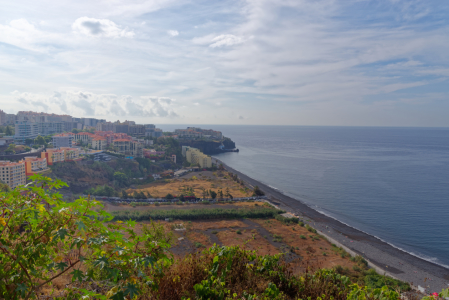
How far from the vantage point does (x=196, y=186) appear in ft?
92.4

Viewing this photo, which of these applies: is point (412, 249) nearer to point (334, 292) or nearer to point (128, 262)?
point (334, 292)

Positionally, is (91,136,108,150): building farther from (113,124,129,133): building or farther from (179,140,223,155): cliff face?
(113,124,129,133): building

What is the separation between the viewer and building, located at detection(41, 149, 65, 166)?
86.7 feet

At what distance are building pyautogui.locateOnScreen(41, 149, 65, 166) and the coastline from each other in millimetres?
24176

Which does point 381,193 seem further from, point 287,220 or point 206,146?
point 206,146

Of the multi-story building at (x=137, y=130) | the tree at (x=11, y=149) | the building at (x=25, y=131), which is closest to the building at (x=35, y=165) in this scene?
the tree at (x=11, y=149)

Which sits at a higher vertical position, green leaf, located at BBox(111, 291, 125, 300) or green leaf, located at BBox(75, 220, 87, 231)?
green leaf, located at BBox(75, 220, 87, 231)

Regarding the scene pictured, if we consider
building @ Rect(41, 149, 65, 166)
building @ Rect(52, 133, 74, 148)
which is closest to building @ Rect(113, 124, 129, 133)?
building @ Rect(52, 133, 74, 148)

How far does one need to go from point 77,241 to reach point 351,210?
24806mm

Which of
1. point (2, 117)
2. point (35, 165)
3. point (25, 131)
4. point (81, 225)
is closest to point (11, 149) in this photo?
point (35, 165)

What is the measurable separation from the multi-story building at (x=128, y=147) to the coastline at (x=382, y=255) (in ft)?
85.8

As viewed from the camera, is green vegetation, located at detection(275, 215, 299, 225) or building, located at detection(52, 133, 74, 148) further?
building, located at detection(52, 133, 74, 148)

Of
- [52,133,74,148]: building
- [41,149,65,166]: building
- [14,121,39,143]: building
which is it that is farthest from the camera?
[14,121,39,143]: building

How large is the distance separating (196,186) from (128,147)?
56.6 feet
